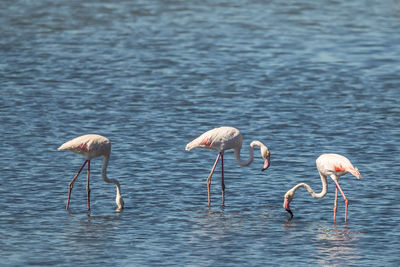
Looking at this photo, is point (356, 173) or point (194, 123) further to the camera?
point (194, 123)

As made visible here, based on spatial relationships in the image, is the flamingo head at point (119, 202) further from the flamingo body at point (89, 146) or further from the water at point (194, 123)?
the flamingo body at point (89, 146)

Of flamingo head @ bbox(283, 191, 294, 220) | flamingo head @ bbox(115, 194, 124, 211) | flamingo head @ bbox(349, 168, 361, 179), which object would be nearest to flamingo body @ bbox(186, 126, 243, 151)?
flamingo head @ bbox(115, 194, 124, 211)

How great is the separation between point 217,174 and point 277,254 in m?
4.37

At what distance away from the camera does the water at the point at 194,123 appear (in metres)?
12.9

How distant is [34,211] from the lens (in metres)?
14.1

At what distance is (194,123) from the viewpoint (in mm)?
19516

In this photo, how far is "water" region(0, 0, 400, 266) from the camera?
506 inches

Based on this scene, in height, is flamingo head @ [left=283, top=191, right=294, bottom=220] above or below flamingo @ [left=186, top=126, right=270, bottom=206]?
below

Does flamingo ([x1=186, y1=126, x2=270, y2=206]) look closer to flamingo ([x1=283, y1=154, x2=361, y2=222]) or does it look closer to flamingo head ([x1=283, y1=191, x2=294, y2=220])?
flamingo ([x1=283, y1=154, x2=361, y2=222])

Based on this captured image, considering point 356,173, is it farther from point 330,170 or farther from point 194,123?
point 194,123

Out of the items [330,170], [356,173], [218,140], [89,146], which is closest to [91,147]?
[89,146]

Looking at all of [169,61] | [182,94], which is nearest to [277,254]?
[182,94]

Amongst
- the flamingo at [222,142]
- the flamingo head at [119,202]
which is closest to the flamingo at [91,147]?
the flamingo head at [119,202]

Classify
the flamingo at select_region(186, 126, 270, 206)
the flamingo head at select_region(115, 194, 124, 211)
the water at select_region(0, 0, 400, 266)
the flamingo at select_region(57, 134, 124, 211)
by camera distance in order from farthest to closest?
the flamingo at select_region(186, 126, 270, 206)
the flamingo at select_region(57, 134, 124, 211)
the flamingo head at select_region(115, 194, 124, 211)
the water at select_region(0, 0, 400, 266)
